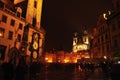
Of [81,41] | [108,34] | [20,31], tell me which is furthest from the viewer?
[81,41]

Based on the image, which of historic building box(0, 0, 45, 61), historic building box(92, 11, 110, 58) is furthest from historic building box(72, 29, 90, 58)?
historic building box(0, 0, 45, 61)

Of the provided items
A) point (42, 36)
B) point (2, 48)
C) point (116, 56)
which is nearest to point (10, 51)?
point (2, 48)

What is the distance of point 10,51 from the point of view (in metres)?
29.4

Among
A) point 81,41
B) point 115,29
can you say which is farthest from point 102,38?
point 81,41

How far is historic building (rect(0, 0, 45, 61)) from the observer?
28766 millimetres

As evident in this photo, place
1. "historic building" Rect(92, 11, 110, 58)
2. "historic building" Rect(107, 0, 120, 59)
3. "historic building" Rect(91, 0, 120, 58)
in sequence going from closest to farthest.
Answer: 1. "historic building" Rect(107, 0, 120, 59)
2. "historic building" Rect(91, 0, 120, 58)
3. "historic building" Rect(92, 11, 110, 58)

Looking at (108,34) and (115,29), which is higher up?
(108,34)

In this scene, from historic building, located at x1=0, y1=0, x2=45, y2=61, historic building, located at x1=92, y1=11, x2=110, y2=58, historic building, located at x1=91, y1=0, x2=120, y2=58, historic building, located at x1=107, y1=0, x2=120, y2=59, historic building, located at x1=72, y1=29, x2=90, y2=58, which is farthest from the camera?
historic building, located at x1=72, y1=29, x2=90, y2=58

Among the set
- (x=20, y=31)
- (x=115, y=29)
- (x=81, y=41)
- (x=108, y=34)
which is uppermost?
(x=81, y=41)

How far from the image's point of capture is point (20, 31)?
110 ft

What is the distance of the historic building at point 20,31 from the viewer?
28766 millimetres

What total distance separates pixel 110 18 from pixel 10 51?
2511 cm

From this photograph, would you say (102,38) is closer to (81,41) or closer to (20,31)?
(20,31)

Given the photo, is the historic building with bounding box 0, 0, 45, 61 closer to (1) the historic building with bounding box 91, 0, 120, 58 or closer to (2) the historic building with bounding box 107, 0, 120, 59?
(2) the historic building with bounding box 107, 0, 120, 59
